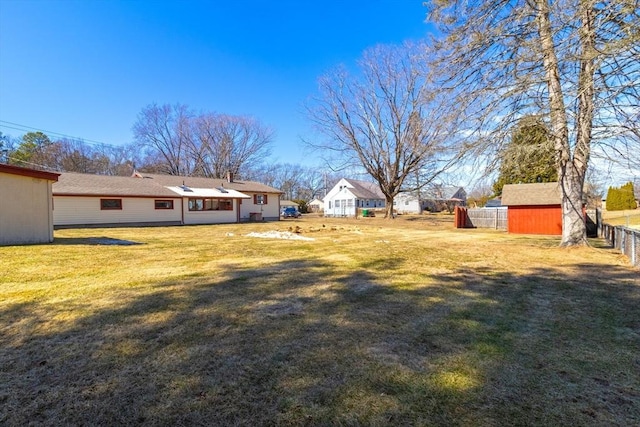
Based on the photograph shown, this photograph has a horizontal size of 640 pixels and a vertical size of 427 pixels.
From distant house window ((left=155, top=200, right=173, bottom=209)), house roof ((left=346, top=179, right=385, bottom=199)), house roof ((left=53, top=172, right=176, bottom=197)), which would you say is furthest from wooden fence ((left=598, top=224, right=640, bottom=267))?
house roof ((left=346, top=179, right=385, bottom=199))

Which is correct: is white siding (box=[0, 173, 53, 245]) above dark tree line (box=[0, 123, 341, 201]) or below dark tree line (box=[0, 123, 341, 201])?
below

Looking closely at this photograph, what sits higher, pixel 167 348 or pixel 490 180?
pixel 490 180

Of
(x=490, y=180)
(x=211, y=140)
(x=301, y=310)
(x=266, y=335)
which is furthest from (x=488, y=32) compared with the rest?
(x=211, y=140)

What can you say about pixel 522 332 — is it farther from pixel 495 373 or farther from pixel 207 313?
pixel 207 313

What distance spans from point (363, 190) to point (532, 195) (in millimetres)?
34836

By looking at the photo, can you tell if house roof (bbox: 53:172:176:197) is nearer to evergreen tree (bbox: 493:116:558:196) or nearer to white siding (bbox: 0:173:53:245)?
white siding (bbox: 0:173:53:245)

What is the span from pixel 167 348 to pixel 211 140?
42.6 m

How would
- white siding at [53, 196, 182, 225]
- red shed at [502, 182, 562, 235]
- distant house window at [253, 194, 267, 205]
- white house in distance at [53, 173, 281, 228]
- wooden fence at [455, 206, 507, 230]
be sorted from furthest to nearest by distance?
distant house window at [253, 194, 267, 205] < wooden fence at [455, 206, 507, 230] < white house in distance at [53, 173, 281, 228] < white siding at [53, 196, 182, 225] < red shed at [502, 182, 562, 235]

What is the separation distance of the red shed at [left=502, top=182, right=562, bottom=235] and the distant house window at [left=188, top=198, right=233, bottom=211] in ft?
61.4

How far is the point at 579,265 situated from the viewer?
7.69 m

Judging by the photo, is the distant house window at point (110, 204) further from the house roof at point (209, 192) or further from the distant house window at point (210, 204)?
the distant house window at point (210, 204)

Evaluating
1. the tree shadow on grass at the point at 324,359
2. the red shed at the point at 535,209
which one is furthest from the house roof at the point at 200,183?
the tree shadow on grass at the point at 324,359

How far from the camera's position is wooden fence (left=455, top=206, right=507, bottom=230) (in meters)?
20.9

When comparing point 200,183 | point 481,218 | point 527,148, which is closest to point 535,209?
point 481,218
